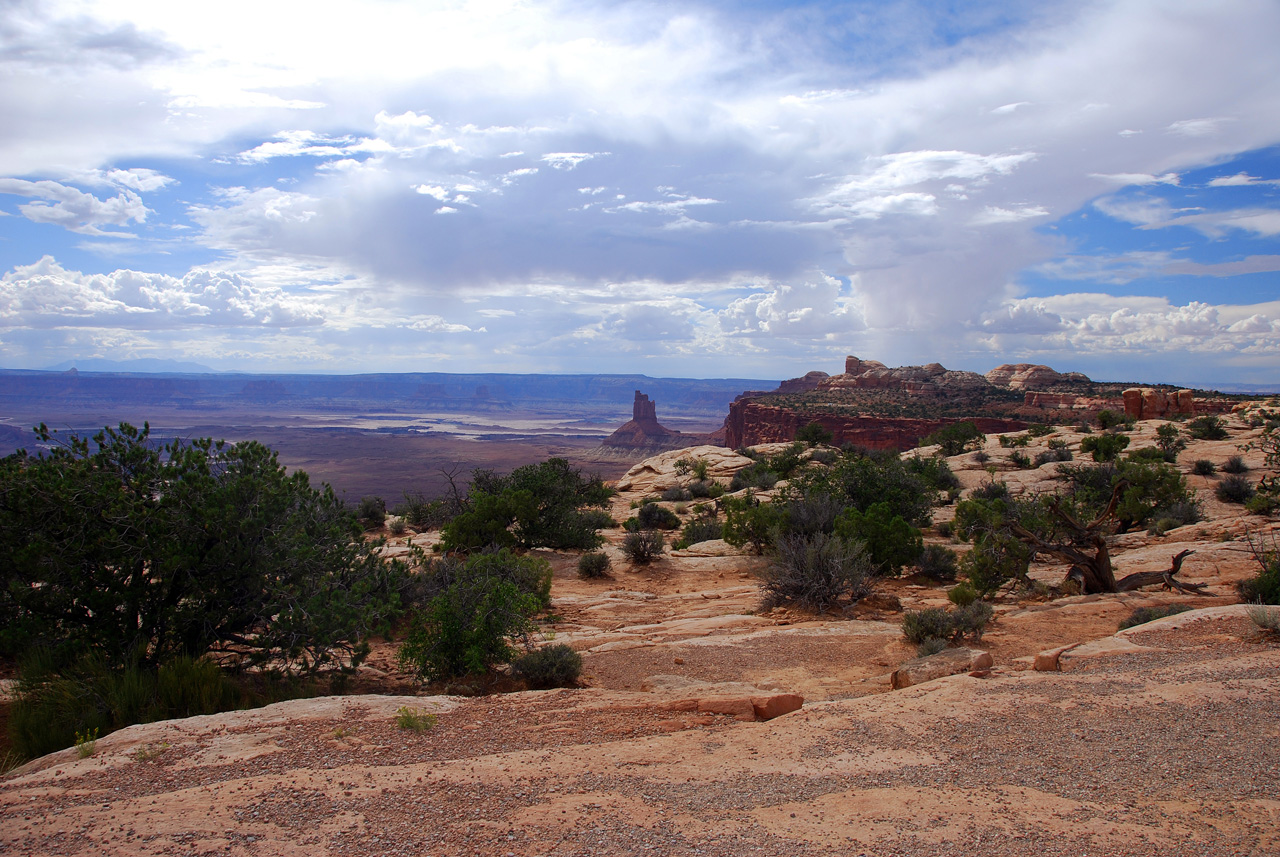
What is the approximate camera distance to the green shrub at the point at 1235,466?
63.7 feet

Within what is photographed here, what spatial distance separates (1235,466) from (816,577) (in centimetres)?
1701

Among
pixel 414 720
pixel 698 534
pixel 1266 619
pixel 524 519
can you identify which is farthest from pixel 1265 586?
pixel 524 519

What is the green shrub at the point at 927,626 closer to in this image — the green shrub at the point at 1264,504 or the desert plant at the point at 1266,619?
the desert plant at the point at 1266,619

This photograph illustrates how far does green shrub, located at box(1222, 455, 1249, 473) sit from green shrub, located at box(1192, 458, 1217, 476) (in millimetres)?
276

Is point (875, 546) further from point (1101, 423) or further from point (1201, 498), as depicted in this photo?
point (1101, 423)

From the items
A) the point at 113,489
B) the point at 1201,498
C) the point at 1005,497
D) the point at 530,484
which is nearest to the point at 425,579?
the point at 113,489

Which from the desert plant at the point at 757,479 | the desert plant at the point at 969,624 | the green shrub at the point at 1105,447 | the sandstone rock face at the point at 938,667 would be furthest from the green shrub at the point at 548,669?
the green shrub at the point at 1105,447

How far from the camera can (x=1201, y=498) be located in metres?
17.9

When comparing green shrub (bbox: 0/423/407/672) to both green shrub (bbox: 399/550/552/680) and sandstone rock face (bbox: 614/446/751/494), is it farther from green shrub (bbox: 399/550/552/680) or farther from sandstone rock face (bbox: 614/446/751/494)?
sandstone rock face (bbox: 614/446/751/494)

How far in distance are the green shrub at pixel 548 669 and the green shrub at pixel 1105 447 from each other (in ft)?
72.4

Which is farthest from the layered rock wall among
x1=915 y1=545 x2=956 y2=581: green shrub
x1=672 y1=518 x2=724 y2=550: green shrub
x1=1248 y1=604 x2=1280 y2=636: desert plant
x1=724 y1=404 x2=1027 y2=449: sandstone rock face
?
x1=1248 y1=604 x2=1280 y2=636: desert plant

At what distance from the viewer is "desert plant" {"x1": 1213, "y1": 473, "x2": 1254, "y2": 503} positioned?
57.8ft

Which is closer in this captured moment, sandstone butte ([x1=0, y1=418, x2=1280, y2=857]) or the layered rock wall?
sandstone butte ([x1=0, y1=418, x2=1280, y2=857])

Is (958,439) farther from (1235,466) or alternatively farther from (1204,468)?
(1235,466)
